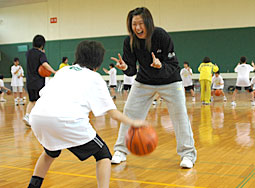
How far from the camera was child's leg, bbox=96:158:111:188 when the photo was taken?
2.37m

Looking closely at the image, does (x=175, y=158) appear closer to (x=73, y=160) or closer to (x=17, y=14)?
(x=73, y=160)

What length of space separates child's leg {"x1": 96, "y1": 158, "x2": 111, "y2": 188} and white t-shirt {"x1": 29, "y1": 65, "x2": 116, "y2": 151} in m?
0.19

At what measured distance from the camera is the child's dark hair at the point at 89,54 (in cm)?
245

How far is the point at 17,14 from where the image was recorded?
69.9 ft

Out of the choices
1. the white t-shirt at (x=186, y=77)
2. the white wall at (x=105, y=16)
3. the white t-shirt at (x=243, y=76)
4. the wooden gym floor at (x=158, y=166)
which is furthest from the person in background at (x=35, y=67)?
the white wall at (x=105, y=16)

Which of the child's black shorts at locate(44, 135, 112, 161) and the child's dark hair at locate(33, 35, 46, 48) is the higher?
the child's dark hair at locate(33, 35, 46, 48)

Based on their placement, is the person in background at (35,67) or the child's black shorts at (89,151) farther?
the person in background at (35,67)

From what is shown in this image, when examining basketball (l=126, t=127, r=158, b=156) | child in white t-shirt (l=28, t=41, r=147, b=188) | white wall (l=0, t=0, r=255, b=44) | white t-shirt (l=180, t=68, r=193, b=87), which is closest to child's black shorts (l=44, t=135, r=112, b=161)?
child in white t-shirt (l=28, t=41, r=147, b=188)

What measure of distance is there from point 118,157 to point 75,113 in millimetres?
1559

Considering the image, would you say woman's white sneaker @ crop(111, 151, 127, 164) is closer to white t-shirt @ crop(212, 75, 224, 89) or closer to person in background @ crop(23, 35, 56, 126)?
person in background @ crop(23, 35, 56, 126)

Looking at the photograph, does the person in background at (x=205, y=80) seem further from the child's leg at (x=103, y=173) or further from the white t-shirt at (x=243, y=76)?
the child's leg at (x=103, y=173)

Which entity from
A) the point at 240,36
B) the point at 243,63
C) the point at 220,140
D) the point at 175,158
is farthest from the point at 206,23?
the point at 175,158

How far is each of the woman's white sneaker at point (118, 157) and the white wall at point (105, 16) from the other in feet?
47.0

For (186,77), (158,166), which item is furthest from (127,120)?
(186,77)
